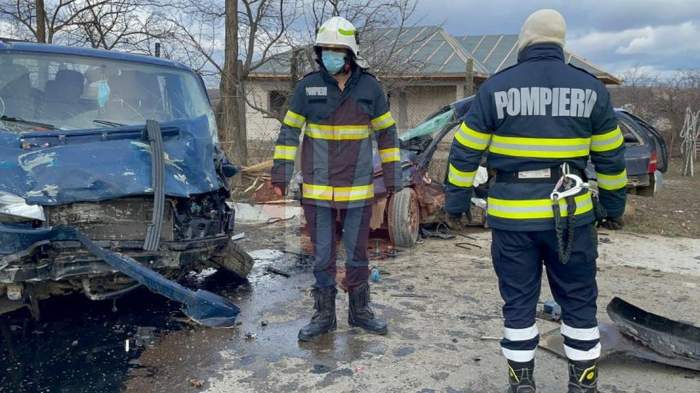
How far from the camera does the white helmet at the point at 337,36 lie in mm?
3949

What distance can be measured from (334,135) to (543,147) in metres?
1.57

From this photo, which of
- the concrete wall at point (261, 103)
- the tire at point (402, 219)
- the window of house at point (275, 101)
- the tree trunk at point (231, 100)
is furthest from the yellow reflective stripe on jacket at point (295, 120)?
the window of house at point (275, 101)

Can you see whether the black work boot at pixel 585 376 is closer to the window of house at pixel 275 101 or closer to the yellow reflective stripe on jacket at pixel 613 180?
the yellow reflective stripe on jacket at pixel 613 180

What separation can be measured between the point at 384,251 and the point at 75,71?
3.70 m

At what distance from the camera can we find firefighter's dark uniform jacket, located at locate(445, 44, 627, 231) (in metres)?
2.93

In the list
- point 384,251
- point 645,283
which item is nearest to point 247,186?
point 384,251

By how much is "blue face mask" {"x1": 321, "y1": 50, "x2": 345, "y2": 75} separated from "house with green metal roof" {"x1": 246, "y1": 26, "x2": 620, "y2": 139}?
3.81 meters

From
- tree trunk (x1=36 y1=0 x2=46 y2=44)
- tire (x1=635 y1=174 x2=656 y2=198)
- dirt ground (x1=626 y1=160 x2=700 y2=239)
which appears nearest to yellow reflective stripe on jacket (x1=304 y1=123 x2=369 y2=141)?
tire (x1=635 y1=174 x2=656 y2=198)

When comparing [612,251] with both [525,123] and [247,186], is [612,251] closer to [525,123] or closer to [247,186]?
[525,123]

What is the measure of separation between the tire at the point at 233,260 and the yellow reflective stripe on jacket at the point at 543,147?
2673 mm

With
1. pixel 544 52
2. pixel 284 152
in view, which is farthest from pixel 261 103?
pixel 544 52

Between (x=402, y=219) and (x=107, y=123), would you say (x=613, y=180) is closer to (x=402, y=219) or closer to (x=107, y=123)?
(x=107, y=123)

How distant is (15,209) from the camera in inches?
143

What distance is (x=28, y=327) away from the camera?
4352mm
